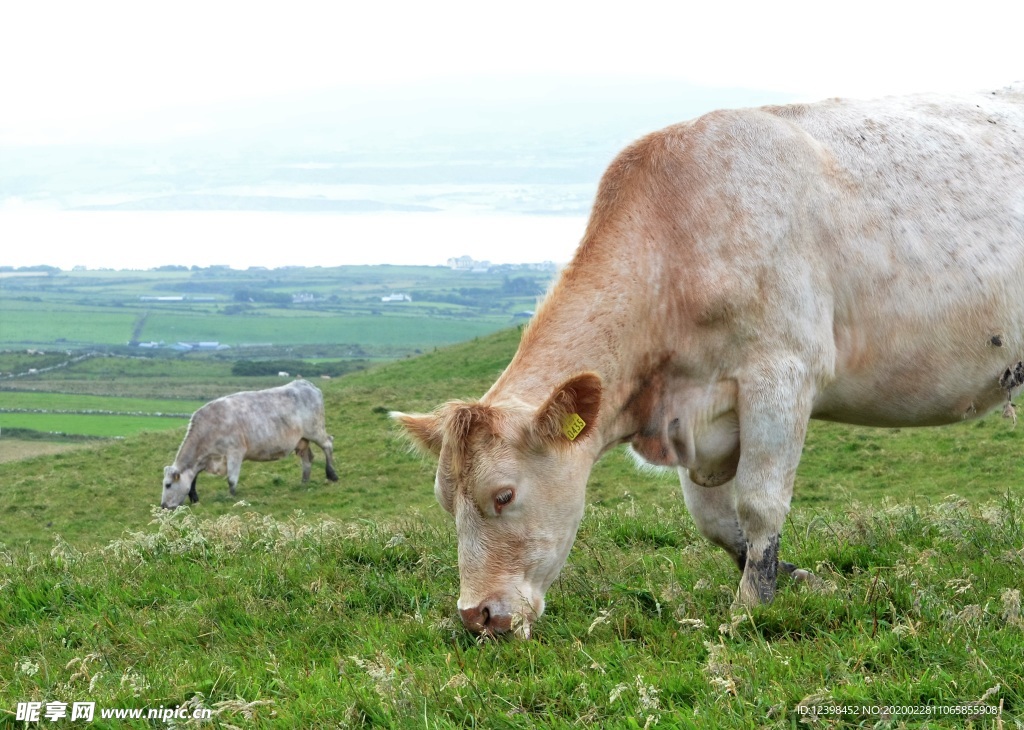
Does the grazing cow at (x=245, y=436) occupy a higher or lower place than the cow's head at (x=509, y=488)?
lower

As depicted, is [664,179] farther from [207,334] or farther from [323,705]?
[207,334]

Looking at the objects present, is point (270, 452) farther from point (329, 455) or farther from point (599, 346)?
point (599, 346)

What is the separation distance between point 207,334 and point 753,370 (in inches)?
4763

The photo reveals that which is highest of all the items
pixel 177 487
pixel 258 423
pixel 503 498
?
pixel 503 498

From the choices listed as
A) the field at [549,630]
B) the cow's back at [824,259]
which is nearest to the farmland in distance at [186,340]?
the cow's back at [824,259]

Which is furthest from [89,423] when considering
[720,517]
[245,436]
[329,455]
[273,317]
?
[273,317]

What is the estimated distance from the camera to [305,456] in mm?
25281

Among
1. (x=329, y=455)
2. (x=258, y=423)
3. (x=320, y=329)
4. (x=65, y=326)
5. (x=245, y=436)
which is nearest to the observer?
(x=245, y=436)

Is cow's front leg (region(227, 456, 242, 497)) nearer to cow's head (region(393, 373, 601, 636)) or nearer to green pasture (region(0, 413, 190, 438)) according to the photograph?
cow's head (region(393, 373, 601, 636))

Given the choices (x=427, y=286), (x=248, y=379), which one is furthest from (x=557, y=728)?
(x=427, y=286)

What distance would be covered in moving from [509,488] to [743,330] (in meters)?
1.58

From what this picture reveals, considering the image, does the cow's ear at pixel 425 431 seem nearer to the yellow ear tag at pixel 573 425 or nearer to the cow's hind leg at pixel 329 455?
the yellow ear tag at pixel 573 425

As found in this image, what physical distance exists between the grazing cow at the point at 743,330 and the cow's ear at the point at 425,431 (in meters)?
0.01

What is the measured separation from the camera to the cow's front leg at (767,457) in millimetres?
6117
